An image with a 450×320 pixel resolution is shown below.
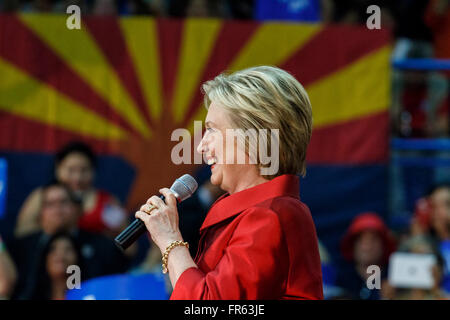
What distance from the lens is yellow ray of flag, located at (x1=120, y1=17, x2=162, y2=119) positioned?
17.8 ft

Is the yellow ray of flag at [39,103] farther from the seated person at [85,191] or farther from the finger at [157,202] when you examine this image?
the finger at [157,202]

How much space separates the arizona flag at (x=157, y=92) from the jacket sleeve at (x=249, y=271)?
12.1 feet

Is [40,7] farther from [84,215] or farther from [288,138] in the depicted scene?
[288,138]

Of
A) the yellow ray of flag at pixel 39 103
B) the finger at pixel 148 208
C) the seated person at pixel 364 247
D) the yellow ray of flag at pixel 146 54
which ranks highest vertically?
the yellow ray of flag at pixel 146 54

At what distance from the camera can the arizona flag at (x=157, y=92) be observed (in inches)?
212

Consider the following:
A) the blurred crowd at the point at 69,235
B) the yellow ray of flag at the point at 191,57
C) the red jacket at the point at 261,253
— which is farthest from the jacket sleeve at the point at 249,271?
the yellow ray of flag at the point at 191,57

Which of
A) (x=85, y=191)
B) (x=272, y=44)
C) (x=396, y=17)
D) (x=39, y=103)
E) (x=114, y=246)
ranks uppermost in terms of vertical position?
(x=396, y=17)

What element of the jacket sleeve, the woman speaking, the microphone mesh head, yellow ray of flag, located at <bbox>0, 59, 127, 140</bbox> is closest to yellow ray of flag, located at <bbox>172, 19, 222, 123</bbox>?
yellow ray of flag, located at <bbox>0, 59, 127, 140</bbox>

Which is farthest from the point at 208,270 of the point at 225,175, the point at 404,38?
the point at 404,38

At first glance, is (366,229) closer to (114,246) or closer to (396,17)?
(114,246)

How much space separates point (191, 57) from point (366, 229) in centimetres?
180

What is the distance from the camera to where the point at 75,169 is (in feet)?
16.4

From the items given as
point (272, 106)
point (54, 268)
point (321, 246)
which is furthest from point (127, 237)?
point (321, 246)

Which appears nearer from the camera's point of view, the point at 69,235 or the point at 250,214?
the point at 250,214
